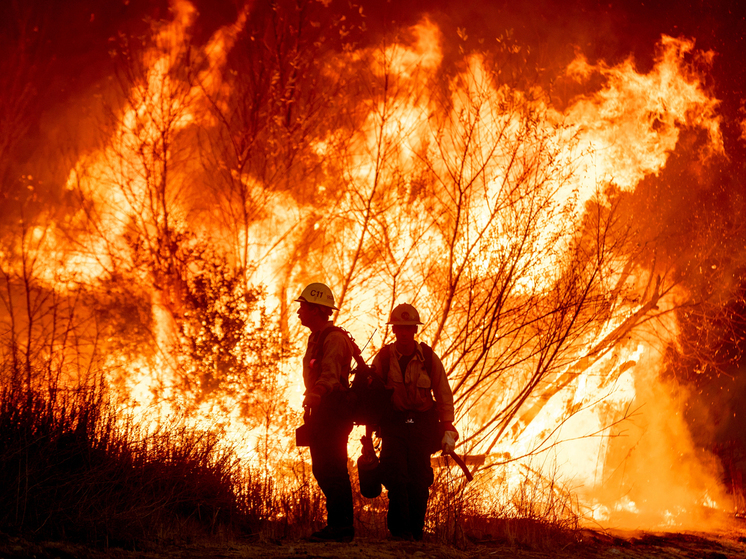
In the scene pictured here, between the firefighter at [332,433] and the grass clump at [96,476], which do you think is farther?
the firefighter at [332,433]

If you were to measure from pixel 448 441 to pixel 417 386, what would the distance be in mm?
477

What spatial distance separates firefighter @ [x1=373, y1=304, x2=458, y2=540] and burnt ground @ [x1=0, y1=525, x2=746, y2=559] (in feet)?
0.89

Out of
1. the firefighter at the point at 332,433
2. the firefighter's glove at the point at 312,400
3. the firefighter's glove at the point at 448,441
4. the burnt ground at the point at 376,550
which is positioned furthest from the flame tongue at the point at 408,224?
the firefighter's glove at the point at 312,400

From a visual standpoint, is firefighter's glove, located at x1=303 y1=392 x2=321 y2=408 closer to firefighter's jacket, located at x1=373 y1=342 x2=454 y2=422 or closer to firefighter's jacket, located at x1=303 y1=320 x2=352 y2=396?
firefighter's jacket, located at x1=303 y1=320 x2=352 y2=396

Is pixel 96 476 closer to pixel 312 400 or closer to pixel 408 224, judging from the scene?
pixel 312 400

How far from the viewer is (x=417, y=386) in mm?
5336

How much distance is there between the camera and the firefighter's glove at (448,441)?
526 centimetres

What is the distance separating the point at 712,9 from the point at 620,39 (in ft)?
10.4

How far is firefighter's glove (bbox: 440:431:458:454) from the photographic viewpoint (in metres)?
5.26

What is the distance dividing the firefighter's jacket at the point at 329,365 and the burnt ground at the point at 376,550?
1.09m

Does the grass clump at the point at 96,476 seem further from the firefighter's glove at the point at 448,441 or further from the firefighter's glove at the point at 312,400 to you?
the firefighter's glove at the point at 448,441

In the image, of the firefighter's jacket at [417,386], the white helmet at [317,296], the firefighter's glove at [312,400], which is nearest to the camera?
the firefighter's glove at [312,400]

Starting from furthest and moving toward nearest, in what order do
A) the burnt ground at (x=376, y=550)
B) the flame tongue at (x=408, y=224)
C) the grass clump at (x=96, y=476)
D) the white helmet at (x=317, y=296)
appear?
1. the flame tongue at (x=408, y=224)
2. the white helmet at (x=317, y=296)
3. the grass clump at (x=96, y=476)
4. the burnt ground at (x=376, y=550)

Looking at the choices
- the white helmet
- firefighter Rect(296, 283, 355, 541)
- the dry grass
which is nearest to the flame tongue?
the dry grass
